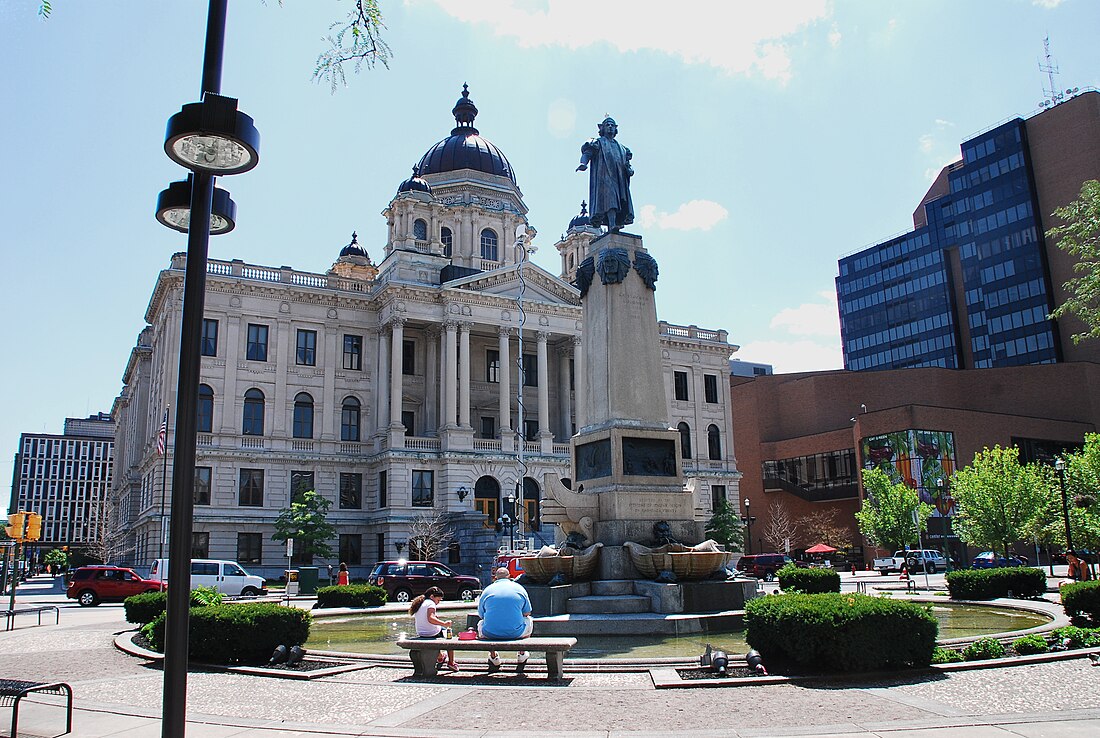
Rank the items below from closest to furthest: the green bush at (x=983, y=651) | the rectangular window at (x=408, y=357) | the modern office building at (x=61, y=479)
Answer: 1. the green bush at (x=983, y=651)
2. the rectangular window at (x=408, y=357)
3. the modern office building at (x=61, y=479)

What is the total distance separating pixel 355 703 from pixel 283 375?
52.2 meters

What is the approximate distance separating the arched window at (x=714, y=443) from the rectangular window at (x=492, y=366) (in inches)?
787

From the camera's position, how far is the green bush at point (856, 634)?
1109cm

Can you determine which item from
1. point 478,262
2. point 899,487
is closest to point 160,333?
point 478,262

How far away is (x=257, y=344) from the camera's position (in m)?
59.5

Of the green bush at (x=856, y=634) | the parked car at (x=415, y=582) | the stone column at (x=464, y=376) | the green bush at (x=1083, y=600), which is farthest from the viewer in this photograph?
the stone column at (x=464, y=376)

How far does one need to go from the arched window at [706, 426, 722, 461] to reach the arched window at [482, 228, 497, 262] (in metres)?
23.9

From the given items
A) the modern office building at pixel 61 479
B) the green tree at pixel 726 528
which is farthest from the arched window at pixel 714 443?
the modern office building at pixel 61 479

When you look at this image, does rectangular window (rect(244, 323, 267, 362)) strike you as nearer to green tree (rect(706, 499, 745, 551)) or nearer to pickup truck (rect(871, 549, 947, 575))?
green tree (rect(706, 499, 745, 551))

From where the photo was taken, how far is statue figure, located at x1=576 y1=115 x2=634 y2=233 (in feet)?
70.4

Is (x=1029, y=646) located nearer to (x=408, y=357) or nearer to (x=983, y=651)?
(x=983, y=651)

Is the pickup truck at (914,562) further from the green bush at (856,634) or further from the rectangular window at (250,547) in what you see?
the green bush at (856,634)

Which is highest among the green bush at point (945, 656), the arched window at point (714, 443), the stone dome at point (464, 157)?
the stone dome at point (464, 157)

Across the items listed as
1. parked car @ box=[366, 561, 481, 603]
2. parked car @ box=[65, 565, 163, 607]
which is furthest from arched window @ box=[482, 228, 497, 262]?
parked car @ box=[366, 561, 481, 603]
